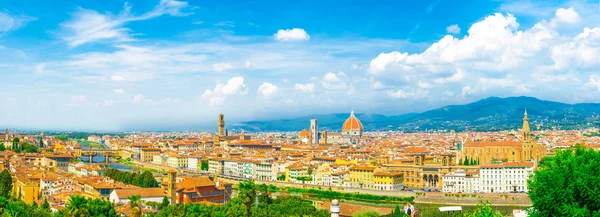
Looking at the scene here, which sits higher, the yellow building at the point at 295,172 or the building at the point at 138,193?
the building at the point at 138,193

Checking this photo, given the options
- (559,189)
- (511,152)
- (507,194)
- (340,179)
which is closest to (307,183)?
(340,179)

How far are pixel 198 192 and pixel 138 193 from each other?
2.69 metres

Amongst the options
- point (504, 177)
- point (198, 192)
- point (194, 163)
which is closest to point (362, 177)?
point (504, 177)

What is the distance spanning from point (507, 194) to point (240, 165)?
80.9ft

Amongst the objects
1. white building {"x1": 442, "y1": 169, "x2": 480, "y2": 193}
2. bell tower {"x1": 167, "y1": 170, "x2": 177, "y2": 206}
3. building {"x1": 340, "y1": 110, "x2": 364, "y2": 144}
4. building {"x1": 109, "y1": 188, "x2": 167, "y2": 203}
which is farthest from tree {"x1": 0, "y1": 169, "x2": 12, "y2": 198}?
building {"x1": 340, "y1": 110, "x2": 364, "y2": 144}

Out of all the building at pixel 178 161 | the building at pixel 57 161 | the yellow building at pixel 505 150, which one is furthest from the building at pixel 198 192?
the building at pixel 178 161

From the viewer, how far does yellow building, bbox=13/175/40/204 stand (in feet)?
96.1

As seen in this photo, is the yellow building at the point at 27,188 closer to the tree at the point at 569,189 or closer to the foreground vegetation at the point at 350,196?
the foreground vegetation at the point at 350,196

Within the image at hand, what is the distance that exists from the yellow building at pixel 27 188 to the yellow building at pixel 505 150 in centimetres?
3195

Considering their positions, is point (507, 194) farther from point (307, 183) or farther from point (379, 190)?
point (307, 183)

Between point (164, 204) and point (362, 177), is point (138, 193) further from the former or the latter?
point (362, 177)

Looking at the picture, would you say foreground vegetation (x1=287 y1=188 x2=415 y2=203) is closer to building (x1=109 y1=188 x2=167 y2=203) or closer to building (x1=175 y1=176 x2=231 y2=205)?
building (x1=175 y1=176 x2=231 y2=205)

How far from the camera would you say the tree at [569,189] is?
10727 mm

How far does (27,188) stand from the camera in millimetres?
29500
